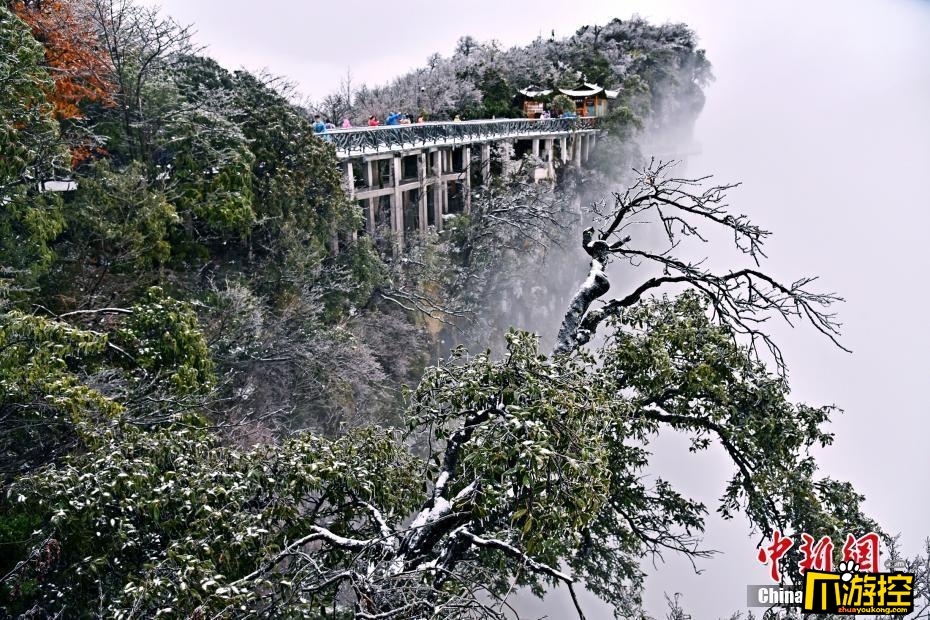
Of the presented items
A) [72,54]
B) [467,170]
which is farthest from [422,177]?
[72,54]

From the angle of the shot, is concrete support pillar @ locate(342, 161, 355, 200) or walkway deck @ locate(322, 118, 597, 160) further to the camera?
walkway deck @ locate(322, 118, 597, 160)

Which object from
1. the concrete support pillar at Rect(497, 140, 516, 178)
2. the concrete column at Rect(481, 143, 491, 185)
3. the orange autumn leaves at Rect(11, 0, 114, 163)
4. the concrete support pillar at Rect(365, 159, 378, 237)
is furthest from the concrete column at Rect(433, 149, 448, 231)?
the orange autumn leaves at Rect(11, 0, 114, 163)

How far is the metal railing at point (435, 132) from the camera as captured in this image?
15.8 meters

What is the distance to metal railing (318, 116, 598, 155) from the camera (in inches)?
622

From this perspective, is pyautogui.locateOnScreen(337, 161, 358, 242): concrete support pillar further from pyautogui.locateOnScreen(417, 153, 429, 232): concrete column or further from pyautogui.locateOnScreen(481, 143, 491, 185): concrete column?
pyautogui.locateOnScreen(481, 143, 491, 185): concrete column

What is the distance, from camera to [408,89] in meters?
29.4

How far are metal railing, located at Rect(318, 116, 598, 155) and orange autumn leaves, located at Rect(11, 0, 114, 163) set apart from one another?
4247 millimetres

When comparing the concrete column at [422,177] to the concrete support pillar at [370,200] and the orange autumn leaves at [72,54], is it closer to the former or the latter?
the concrete support pillar at [370,200]

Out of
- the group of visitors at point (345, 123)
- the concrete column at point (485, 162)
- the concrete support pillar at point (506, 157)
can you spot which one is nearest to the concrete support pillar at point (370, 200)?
the group of visitors at point (345, 123)

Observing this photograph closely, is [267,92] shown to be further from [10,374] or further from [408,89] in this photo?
[408,89]

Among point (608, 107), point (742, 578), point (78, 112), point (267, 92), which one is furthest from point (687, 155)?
point (78, 112)

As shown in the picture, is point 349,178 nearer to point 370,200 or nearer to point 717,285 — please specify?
point 370,200

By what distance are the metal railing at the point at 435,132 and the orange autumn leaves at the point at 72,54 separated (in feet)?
13.9

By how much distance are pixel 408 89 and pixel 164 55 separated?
17286mm
